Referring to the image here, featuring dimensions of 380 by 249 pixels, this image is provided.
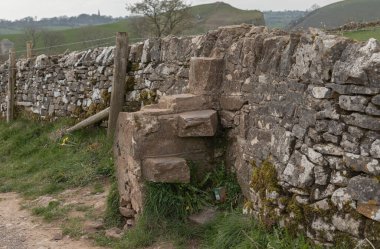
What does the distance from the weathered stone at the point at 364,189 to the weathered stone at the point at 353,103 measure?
0.48 meters

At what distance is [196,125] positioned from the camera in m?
5.47

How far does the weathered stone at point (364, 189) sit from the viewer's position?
338 cm

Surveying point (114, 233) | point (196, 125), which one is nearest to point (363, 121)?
point (196, 125)

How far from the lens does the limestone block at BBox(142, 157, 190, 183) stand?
208 inches

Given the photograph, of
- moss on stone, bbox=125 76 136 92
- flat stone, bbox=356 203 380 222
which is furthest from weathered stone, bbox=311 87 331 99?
moss on stone, bbox=125 76 136 92

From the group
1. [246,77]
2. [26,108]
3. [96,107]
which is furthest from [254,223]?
[26,108]

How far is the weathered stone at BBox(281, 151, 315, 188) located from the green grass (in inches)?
158

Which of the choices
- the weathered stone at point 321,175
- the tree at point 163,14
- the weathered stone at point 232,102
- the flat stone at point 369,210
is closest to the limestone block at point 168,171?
the weathered stone at point 232,102

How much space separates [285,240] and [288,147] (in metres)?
0.77

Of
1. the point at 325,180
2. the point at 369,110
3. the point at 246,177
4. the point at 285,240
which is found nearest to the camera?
the point at 369,110

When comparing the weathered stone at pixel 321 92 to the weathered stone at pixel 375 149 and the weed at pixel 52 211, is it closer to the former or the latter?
the weathered stone at pixel 375 149

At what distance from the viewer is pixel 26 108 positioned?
41.3 feet

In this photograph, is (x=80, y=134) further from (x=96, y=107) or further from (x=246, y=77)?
(x=246, y=77)

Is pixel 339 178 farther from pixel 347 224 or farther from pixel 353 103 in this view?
pixel 353 103
